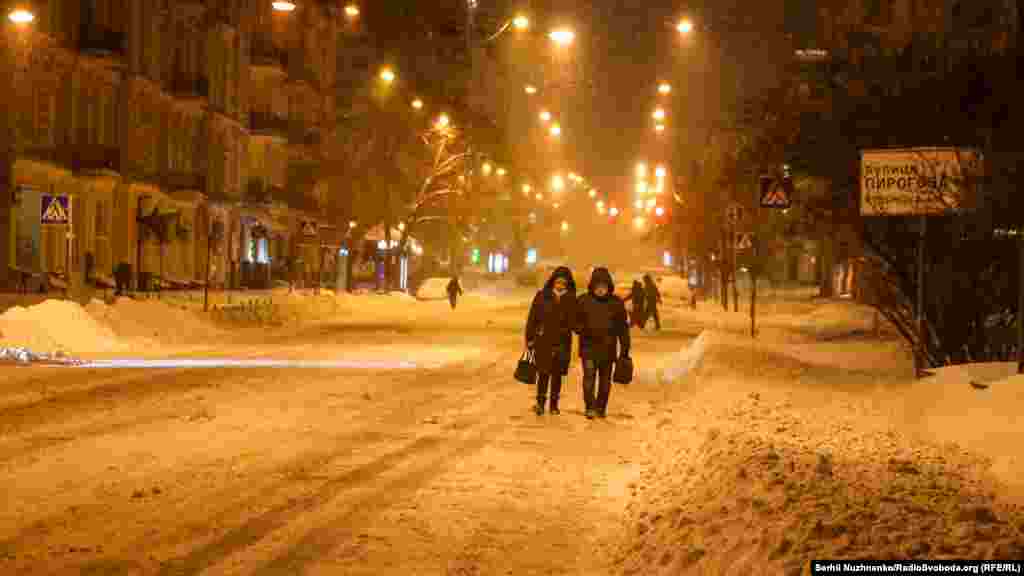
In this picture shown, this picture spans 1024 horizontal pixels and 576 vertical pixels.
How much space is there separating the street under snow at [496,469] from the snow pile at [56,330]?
3.36m

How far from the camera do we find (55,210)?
25.8 meters

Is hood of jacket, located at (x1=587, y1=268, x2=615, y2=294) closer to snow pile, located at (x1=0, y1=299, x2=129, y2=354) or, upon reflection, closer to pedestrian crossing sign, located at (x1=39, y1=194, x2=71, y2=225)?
snow pile, located at (x1=0, y1=299, x2=129, y2=354)

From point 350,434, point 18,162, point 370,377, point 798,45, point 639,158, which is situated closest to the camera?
point 350,434

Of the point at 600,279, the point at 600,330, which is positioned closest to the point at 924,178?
the point at 600,279

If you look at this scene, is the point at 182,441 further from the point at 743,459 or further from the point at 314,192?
the point at 314,192

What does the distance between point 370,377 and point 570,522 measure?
37.8 ft

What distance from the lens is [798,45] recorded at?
23156 mm

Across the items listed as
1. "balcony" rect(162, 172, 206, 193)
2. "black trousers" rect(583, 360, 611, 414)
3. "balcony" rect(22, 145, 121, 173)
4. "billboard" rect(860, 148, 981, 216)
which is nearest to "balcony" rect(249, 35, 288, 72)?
"balcony" rect(162, 172, 206, 193)

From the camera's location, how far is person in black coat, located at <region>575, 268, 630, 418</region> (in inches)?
586

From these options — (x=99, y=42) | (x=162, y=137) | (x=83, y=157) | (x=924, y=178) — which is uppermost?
(x=99, y=42)

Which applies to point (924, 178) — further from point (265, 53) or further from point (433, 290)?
point (265, 53)

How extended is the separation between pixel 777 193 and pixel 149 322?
16.3 meters

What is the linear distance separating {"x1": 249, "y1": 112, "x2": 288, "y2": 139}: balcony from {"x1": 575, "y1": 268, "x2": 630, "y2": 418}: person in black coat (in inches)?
2039

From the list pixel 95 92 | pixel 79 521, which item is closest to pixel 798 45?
pixel 79 521
